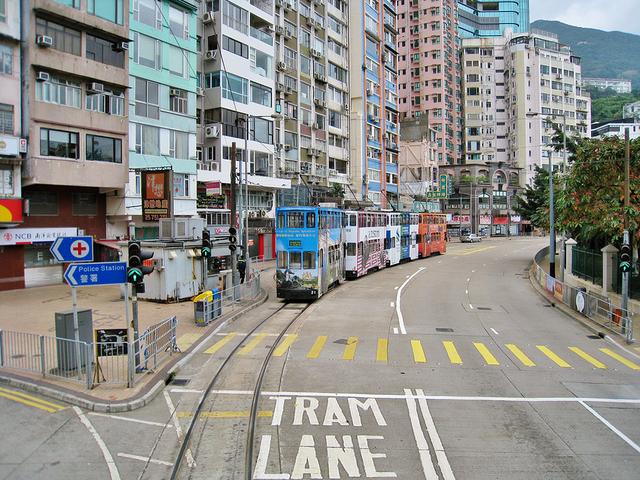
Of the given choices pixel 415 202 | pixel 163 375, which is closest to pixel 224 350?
pixel 163 375

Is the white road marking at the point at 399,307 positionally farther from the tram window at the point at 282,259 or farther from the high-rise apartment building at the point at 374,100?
the high-rise apartment building at the point at 374,100

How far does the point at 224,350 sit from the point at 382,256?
29.6 metres

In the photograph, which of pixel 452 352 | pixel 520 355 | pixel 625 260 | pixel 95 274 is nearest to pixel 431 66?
pixel 625 260

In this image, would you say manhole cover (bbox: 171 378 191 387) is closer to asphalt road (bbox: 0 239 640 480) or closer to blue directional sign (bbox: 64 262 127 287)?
asphalt road (bbox: 0 239 640 480)

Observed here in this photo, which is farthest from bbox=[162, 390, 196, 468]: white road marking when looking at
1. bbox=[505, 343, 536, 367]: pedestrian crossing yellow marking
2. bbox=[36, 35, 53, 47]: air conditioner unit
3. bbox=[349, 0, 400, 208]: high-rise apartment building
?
bbox=[349, 0, 400, 208]: high-rise apartment building

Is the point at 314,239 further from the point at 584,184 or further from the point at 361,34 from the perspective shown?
the point at 361,34

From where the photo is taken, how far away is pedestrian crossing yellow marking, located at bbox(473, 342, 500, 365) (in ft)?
53.9

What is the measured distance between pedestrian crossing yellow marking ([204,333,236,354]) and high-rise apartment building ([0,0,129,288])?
15.6 metres

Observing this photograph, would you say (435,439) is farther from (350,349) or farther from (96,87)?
(96,87)

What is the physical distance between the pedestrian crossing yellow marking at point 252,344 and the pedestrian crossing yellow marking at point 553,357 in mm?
9081

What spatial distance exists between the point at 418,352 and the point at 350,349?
209 centimetres

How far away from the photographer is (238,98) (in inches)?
1763

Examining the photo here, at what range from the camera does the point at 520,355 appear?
17.5 meters

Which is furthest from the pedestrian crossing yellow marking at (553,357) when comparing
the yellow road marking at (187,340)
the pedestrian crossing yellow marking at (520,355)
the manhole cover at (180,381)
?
the yellow road marking at (187,340)
